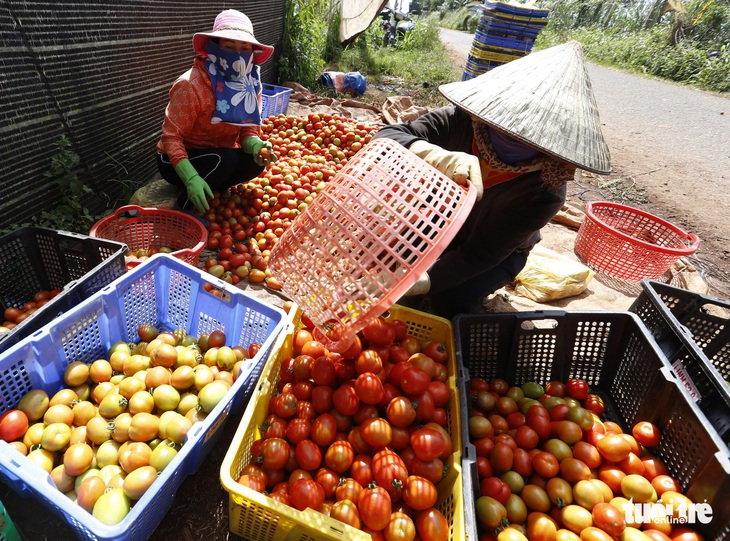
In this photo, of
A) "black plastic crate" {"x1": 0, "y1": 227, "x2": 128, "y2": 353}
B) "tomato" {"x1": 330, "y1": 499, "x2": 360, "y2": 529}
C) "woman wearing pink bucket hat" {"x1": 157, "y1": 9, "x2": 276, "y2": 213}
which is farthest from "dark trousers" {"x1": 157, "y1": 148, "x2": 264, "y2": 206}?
"tomato" {"x1": 330, "y1": 499, "x2": 360, "y2": 529}

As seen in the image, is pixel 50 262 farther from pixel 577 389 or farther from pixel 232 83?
pixel 577 389

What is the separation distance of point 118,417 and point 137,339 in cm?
66

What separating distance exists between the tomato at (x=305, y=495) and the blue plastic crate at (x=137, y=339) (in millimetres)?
394

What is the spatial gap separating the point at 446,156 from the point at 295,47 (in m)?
7.51

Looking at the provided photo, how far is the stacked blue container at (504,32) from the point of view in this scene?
212 inches

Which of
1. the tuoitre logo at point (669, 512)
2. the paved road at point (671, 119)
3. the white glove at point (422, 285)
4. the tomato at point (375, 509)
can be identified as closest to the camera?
the tomato at point (375, 509)

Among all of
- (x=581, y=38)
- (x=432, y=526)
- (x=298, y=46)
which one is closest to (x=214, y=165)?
(x=432, y=526)

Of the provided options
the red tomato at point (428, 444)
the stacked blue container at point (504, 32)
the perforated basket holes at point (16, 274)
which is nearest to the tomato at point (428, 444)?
the red tomato at point (428, 444)

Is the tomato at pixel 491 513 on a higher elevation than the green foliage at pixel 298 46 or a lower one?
lower

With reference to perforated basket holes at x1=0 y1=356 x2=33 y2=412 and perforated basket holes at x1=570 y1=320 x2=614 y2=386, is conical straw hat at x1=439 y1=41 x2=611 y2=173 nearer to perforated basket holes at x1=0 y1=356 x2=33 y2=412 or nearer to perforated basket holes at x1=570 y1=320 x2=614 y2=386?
perforated basket holes at x1=570 y1=320 x2=614 y2=386

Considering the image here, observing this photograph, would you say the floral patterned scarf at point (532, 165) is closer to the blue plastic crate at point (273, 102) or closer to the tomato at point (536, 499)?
the tomato at point (536, 499)

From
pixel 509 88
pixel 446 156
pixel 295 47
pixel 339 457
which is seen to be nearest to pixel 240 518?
pixel 339 457

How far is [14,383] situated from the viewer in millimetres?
1607

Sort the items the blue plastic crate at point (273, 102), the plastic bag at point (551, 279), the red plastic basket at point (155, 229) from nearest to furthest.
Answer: the red plastic basket at point (155, 229) < the plastic bag at point (551, 279) < the blue plastic crate at point (273, 102)
